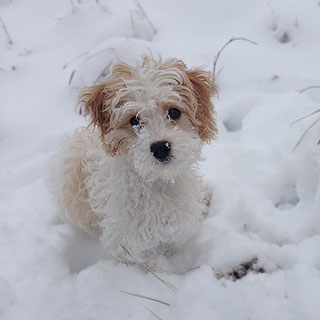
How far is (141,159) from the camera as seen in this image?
7.35 feet

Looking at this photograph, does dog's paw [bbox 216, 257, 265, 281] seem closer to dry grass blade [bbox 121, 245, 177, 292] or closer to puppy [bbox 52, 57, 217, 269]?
dry grass blade [bbox 121, 245, 177, 292]

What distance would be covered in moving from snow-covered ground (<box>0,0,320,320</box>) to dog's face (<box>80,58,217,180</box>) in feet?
2.79

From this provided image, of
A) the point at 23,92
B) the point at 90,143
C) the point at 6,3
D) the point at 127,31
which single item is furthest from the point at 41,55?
the point at 90,143

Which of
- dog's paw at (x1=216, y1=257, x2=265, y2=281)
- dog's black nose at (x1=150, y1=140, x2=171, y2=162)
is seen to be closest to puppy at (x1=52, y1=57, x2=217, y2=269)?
dog's black nose at (x1=150, y1=140, x2=171, y2=162)

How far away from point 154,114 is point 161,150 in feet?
0.75

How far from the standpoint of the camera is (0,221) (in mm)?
3301

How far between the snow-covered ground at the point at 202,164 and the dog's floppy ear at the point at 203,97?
0.86 metres

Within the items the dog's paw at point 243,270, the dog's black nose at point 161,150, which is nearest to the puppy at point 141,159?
the dog's black nose at point 161,150

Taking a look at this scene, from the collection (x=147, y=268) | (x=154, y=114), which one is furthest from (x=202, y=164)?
(x=154, y=114)

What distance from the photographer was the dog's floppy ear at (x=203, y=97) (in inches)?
99.1

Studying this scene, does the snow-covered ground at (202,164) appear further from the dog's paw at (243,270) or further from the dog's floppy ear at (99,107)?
the dog's floppy ear at (99,107)

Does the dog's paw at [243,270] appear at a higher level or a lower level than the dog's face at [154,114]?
lower

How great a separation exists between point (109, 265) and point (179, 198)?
2.52 ft

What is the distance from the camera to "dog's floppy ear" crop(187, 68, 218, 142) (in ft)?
8.26
